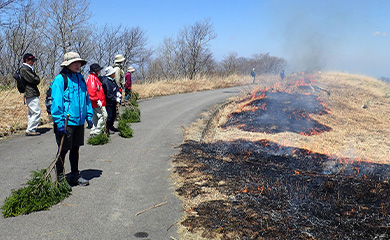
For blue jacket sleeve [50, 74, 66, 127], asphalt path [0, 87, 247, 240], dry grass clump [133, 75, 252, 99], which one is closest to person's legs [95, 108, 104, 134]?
asphalt path [0, 87, 247, 240]

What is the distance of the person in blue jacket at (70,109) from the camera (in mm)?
4418

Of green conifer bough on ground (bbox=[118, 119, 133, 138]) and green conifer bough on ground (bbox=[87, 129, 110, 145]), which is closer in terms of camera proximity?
green conifer bough on ground (bbox=[87, 129, 110, 145])

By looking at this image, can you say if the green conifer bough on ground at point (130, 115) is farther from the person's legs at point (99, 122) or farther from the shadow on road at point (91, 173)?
the shadow on road at point (91, 173)

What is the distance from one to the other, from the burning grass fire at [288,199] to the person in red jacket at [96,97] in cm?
262

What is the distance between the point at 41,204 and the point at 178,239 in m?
1.97

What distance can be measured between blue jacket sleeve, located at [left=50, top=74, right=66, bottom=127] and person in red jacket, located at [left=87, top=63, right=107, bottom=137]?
A: 9.39 feet

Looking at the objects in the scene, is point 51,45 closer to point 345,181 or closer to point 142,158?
point 142,158

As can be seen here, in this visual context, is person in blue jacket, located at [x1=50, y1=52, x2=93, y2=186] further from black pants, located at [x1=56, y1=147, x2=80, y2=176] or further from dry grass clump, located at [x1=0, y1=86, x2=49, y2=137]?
dry grass clump, located at [x1=0, y1=86, x2=49, y2=137]

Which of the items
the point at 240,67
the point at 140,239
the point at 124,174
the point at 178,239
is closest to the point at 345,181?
the point at 178,239

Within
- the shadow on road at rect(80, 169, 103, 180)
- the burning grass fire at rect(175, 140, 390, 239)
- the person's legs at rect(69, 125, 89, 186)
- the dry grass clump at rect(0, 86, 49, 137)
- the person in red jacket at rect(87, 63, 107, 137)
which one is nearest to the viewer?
the burning grass fire at rect(175, 140, 390, 239)

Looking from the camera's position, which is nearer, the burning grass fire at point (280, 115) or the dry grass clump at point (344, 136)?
the dry grass clump at point (344, 136)

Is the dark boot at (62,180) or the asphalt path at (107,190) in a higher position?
the dark boot at (62,180)

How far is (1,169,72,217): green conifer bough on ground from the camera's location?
12.6ft

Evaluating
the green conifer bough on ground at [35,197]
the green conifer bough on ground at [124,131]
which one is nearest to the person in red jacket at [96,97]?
the green conifer bough on ground at [124,131]
